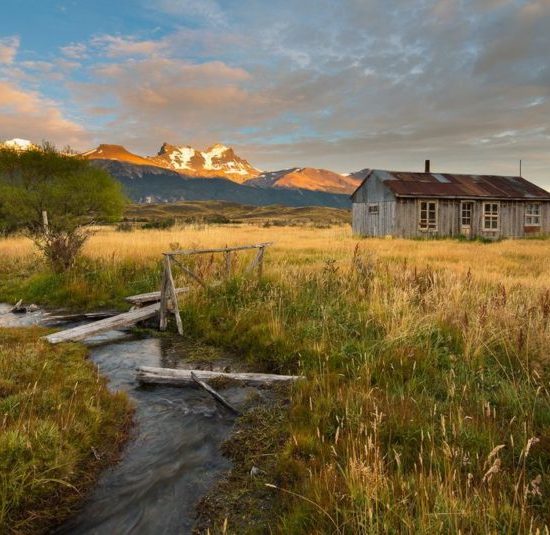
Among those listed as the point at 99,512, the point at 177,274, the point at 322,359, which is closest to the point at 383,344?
the point at 322,359

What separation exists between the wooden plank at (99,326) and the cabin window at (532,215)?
32.1 m

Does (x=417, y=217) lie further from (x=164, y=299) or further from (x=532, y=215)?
(x=164, y=299)

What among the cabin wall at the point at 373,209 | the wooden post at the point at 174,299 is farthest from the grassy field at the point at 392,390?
the cabin wall at the point at 373,209

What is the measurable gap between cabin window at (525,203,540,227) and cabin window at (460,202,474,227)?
5146 millimetres

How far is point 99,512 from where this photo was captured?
3439mm

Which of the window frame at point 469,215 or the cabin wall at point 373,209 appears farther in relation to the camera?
the window frame at point 469,215

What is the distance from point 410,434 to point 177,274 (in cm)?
965

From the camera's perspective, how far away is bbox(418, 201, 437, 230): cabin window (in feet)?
97.6

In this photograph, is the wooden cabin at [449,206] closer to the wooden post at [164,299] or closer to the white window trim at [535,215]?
the white window trim at [535,215]

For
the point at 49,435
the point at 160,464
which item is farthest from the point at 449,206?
the point at 49,435

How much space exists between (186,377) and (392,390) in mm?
2780

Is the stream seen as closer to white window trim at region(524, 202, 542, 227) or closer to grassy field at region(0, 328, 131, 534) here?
grassy field at region(0, 328, 131, 534)

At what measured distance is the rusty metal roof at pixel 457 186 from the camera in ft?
97.0

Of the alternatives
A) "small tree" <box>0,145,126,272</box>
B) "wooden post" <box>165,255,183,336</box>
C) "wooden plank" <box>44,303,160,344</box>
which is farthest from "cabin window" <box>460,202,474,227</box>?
"wooden post" <box>165,255,183,336</box>
